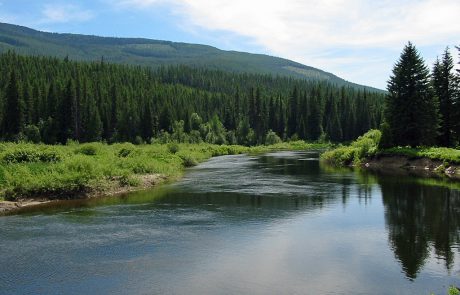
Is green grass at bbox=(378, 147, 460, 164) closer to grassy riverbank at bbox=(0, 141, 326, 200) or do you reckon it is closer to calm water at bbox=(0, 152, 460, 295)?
calm water at bbox=(0, 152, 460, 295)

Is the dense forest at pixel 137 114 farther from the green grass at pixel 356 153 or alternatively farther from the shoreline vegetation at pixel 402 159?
the shoreline vegetation at pixel 402 159

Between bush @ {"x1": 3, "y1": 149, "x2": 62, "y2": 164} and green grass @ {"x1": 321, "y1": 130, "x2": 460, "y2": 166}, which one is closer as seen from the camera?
bush @ {"x1": 3, "y1": 149, "x2": 62, "y2": 164}

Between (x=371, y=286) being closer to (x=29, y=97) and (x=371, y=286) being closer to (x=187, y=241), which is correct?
(x=187, y=241)

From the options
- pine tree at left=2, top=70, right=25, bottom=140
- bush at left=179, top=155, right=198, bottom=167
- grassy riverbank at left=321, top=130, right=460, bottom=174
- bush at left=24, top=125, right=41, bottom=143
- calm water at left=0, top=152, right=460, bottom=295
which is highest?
pine tree at left=2, top=70, right=25, bottom=140

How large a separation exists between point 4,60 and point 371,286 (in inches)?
7805

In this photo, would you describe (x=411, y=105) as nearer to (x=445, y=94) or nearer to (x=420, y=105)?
(x=420, y=105)

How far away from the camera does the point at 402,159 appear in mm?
65188

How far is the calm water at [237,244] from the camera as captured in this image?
18.7 metres

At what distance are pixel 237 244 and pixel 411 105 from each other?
180 ft

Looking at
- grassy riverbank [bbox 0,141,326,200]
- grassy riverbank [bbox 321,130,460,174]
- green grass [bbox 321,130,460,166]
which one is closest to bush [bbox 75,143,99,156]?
grassy riverbank [bbox 0,141,326,200]

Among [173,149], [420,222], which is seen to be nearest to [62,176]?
[420,222]

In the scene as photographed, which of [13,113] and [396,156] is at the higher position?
[13,113]

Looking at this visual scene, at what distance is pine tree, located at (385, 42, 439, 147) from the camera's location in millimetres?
68438

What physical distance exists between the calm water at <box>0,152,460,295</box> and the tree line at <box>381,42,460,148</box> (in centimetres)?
3051
